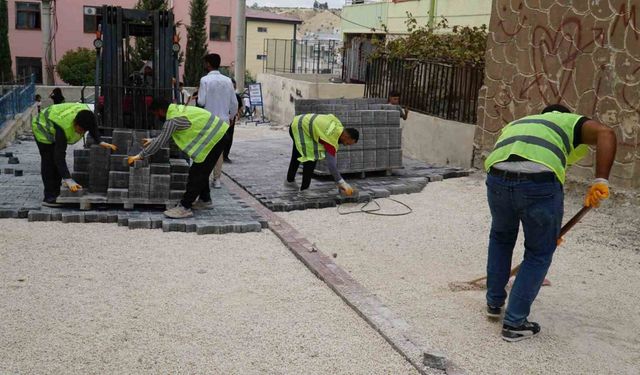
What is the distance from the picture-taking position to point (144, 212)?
7.74 m

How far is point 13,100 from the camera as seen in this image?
1548 centimetres

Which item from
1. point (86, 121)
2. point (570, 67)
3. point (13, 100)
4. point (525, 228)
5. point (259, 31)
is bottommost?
point (13, 100)

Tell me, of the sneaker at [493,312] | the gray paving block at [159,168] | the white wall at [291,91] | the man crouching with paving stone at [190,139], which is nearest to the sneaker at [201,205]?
the man crouching with paving stone at [190,139]

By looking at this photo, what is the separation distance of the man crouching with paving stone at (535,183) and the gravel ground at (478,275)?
1.08ft

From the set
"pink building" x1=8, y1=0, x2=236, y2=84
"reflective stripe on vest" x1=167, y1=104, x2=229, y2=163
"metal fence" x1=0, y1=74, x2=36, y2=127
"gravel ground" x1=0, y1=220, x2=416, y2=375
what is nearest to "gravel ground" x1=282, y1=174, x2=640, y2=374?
"gravel ground" x1=0, y1=220, x2=416, y2=375

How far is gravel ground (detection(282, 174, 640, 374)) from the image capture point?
4.45 metres

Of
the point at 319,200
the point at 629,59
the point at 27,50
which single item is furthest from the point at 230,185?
the point at 27,50

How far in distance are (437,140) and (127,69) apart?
5.56 m

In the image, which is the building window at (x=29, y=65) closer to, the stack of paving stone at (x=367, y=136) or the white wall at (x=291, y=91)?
the white wall at (x=291, y=91)

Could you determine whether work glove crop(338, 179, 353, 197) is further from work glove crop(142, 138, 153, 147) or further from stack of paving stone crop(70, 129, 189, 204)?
work glove crop(142, 138, 153, 147)

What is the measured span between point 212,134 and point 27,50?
3232 centimetres

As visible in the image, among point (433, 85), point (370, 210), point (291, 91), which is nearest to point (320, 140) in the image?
point (370, 210)

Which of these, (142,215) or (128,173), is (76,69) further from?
(142,215)

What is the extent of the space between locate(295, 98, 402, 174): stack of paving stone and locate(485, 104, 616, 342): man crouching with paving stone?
A: 17.7ft
